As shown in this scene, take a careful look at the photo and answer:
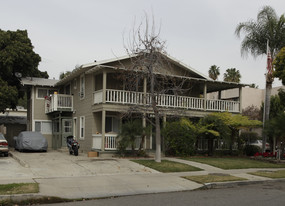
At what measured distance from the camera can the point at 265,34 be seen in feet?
74.9

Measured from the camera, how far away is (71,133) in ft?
81.0

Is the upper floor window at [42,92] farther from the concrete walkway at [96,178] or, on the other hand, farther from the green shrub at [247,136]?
the green shrub at [247,136]

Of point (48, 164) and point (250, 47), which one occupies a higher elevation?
point (250, 47)

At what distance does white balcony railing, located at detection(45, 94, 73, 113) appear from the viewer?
948 inches

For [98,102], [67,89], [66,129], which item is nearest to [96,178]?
[98,102]

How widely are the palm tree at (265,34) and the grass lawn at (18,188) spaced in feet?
54.3

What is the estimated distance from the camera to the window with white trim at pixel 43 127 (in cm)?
2725

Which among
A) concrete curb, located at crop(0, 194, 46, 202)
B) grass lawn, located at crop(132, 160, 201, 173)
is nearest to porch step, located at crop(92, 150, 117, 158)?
grass lawn, located at crop(132, 160, 201, 173)

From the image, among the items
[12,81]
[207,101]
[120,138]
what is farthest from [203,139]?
[12,81]

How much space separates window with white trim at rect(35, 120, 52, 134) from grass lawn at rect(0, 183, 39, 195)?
17.6 m

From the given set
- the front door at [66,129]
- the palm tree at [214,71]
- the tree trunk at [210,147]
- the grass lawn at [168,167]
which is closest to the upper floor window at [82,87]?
the front door at [66,129]

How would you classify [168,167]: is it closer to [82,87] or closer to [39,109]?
[82,87]

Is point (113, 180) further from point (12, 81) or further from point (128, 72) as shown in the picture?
point (12, 81)

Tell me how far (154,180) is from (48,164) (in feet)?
19.1
